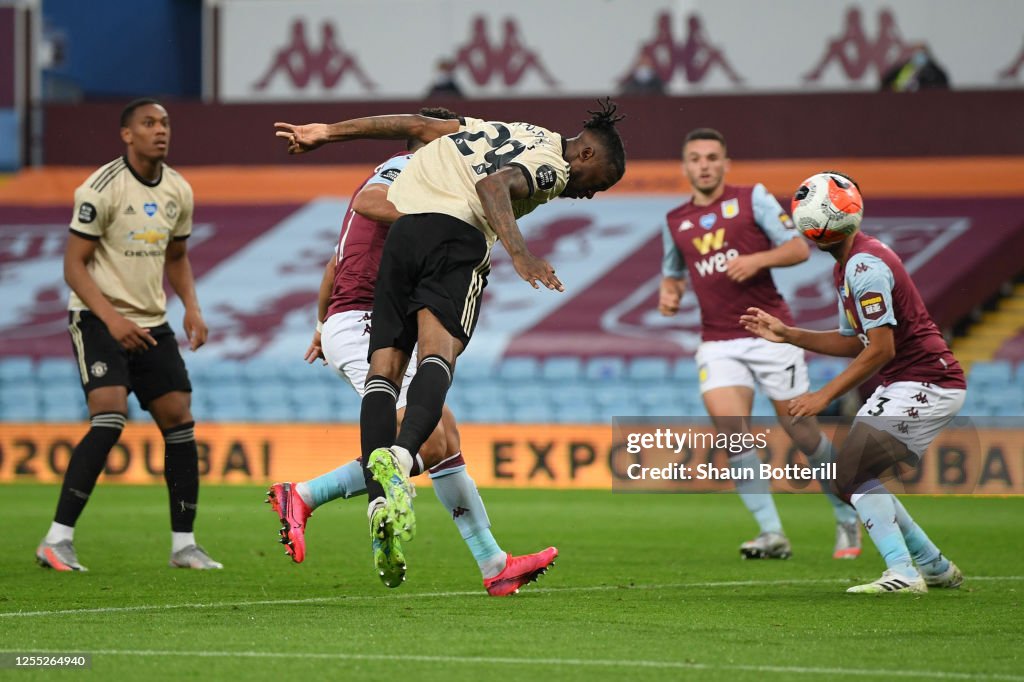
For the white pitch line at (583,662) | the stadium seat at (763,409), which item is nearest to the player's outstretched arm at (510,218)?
the white pitch line at (583,662)

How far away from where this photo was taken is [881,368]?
725 cm

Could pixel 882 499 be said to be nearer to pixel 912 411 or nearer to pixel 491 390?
pixel 912 411

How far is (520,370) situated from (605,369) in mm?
1002

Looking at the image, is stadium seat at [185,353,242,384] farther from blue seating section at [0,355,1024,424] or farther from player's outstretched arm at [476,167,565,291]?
player's outstretched arm at [476,167,565,291]

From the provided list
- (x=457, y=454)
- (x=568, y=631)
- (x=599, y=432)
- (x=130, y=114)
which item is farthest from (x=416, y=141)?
(x=599, y=432)

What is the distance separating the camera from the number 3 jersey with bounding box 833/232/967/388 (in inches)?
277

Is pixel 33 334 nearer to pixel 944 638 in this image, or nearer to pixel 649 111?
pixel 649 111

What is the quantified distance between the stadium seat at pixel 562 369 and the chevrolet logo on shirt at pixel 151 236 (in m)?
9.91

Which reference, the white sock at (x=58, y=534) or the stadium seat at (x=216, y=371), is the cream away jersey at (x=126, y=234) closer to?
the white sock at (x=58, y=534)

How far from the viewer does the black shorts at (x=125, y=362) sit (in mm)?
8266

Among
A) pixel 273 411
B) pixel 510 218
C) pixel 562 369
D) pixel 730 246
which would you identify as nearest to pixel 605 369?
pixel 562 369

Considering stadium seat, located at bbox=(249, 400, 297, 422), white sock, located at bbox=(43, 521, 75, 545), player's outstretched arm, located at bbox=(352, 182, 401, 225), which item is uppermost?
player's outstretched arm, located at bbox=(352, 182, 401, 225)
